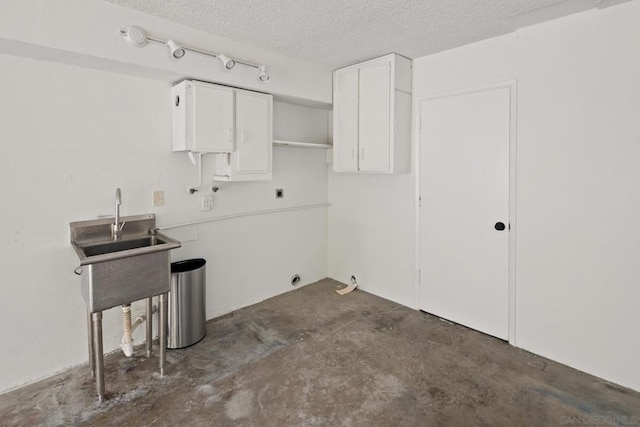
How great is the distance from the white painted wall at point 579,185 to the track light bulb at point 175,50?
7.74 feet

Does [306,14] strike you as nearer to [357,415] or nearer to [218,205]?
[218,205]

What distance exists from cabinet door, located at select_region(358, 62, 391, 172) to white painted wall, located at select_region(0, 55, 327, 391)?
4.64 feet

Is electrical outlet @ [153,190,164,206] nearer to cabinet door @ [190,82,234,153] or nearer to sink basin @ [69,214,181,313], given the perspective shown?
sink basin @ [69,214,181,313]

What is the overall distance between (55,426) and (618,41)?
4.09 metres

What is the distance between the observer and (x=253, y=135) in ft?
9.74

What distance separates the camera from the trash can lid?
112 inches

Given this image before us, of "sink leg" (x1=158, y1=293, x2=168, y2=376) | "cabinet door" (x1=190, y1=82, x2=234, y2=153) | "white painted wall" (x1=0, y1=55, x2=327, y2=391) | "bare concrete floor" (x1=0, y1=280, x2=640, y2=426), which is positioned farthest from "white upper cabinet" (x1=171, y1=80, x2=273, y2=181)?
"bare concrete floor" (x1=0, y1=280, x2=640, y2=426)

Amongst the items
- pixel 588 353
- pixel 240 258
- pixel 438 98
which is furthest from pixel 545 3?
pixel 240 258

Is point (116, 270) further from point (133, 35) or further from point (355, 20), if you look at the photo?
point (355, 20)

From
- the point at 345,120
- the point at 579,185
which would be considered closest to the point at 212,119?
the point at 345,120

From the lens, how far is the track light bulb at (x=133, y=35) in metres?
2.21

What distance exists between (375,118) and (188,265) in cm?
219

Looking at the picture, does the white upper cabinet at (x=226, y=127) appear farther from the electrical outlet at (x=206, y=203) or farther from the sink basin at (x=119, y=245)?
the sink basin at (x=119, y=245)

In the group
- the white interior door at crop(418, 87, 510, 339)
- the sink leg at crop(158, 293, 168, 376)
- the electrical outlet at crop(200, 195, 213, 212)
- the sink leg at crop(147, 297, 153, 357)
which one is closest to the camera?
the sink leg at crop(158, 293, 168, 376)
